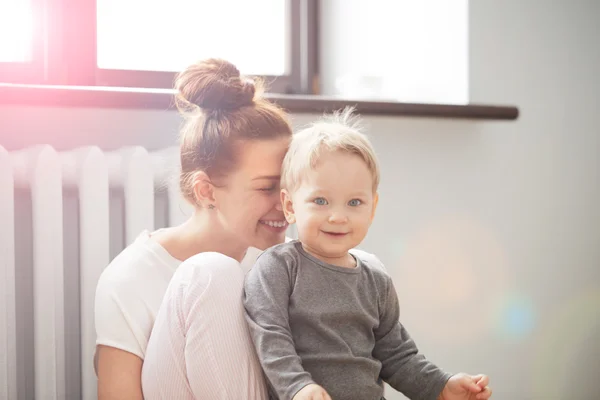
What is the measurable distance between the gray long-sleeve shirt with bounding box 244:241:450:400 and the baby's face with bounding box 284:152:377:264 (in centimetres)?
4

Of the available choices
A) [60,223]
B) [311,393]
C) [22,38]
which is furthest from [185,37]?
[311,393]

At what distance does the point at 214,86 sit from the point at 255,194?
197mm

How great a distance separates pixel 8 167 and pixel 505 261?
1.27m

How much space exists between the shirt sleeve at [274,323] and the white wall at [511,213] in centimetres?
78

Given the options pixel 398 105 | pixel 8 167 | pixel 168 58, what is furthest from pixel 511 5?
pixel 8 167

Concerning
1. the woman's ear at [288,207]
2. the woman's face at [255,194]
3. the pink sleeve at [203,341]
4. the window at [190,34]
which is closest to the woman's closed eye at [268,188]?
the woman's face at [255,194]

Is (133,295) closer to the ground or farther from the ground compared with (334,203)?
closer to the ground

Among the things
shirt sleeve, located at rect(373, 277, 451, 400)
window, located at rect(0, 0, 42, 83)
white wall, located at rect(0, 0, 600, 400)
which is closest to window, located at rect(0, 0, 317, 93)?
window, located at rect(0, 0, 42, 83)

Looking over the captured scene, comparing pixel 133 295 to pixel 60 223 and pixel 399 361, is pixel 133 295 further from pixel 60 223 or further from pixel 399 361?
pixel 399 361

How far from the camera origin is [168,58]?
1.91 m

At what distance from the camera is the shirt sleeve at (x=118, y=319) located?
3.87ft

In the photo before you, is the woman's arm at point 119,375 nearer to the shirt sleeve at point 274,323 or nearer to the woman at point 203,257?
the woman at point 203,257

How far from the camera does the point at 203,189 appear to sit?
51.4 inches

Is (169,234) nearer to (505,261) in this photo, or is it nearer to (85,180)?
(85,180)
